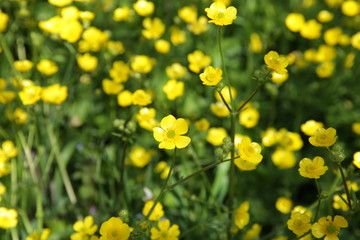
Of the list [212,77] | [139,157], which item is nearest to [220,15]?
[212,77]

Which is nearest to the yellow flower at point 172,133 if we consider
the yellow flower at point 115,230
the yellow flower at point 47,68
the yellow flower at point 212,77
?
the yellow flower at point 212,77

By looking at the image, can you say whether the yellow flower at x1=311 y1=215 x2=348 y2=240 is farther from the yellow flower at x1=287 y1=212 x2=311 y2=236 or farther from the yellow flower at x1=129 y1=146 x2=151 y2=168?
the yellow flower at x1=129 y1=146 x2=151 y2=168

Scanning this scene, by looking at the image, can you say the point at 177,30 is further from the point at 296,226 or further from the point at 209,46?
the point at 296,226

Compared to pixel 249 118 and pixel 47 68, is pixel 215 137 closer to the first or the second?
pixel 249 118

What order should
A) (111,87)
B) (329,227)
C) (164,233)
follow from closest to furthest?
(329,227) < (164,233) < (111,87)

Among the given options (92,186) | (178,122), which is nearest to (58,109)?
(92,186)
